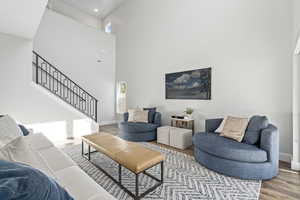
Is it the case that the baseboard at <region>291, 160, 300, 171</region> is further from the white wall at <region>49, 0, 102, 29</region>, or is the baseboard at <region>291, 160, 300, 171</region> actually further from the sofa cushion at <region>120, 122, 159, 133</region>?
the white wall at <region>49, 0, 102, 29</region>

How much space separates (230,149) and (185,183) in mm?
867

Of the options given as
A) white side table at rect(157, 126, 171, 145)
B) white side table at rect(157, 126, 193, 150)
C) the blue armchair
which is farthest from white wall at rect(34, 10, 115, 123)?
white side table at rect(157, 126, 193, 150)

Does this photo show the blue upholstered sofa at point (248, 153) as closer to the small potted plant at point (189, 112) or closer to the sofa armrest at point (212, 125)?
the sofa armrest at point (212, 125)

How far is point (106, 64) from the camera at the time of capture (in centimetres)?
678

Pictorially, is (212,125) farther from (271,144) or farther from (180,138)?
(271,144)

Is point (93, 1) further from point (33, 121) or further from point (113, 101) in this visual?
point (33, 121)

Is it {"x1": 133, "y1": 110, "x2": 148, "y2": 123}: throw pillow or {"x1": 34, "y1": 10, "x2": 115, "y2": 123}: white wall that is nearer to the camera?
{"x1": 133, "y1": 110, "x2": 148, "y2": 123}: throw pillow

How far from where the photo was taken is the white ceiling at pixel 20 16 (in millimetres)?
2490

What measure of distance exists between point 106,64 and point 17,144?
6.06 meters

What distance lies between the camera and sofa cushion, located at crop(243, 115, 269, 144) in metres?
2.50

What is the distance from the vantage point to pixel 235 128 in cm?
274

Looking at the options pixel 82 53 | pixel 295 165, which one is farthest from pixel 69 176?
pixel 82 53

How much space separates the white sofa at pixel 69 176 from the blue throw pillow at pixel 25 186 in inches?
17.2

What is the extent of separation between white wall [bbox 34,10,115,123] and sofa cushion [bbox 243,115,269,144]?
18.2 ft
